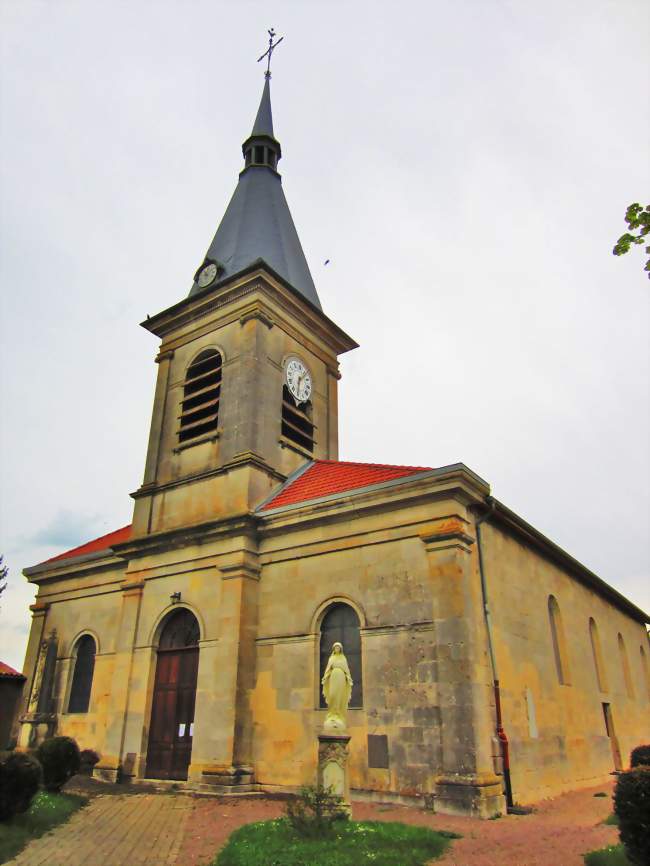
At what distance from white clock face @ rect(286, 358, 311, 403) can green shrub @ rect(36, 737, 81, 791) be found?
10.8 m

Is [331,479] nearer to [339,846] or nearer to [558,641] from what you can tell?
[558,641]

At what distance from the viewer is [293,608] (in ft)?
49.0

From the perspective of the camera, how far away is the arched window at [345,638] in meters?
13.3

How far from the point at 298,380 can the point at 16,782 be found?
13122 mm

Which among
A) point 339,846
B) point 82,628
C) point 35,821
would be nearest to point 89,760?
point 82,628

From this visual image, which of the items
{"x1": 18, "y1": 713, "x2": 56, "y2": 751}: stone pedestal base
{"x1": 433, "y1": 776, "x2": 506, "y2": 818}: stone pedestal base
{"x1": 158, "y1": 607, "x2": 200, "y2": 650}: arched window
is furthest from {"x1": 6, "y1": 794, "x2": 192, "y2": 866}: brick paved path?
{"x1": 18, "y1": 713, "x2": 56, "y2": 751}: stone pedestal base

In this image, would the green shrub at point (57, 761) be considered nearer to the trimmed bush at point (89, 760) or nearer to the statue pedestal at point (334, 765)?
the trimmed bush at point (89, 760)

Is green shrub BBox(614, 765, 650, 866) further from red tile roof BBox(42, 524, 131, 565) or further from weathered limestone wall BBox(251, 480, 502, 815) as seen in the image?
red tile roof BBox(42, 524, 131, 565)

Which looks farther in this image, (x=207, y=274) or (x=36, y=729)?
(x=207, y=274)

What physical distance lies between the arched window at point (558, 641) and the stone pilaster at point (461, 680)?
17.2ft

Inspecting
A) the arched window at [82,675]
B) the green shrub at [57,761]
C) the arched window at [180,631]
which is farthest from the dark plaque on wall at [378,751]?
the arched window at [82,675]

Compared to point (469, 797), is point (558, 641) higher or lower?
higher

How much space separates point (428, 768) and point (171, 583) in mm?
8244

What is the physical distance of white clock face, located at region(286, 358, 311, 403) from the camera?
19781mm
